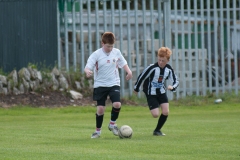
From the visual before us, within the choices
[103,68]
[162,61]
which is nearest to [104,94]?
[103,68]

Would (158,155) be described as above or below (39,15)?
below

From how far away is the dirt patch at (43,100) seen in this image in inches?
741

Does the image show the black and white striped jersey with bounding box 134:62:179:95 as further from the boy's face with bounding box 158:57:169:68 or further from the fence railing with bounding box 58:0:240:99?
the fence railing with bounding box 58:0:240:99

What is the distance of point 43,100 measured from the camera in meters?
19.1

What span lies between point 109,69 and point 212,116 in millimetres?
5872

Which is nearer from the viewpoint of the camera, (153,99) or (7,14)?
(153,99)

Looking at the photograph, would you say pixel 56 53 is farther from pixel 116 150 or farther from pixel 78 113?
pixel 116 150

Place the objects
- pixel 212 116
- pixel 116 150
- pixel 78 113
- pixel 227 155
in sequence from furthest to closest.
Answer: pixel 78 113
pixel 212 116
pixel 116 150
pixel 227 155

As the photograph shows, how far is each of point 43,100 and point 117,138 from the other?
306 inches

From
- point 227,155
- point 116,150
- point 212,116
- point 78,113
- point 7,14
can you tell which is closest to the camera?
point 227,155

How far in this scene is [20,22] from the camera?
1984cm

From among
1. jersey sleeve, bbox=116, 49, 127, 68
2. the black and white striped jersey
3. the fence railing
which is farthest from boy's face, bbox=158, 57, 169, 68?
the fence railing

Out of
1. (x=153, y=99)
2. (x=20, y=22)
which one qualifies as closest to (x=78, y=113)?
(x=20, y=22)

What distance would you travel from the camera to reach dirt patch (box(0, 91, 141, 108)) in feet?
61.8
